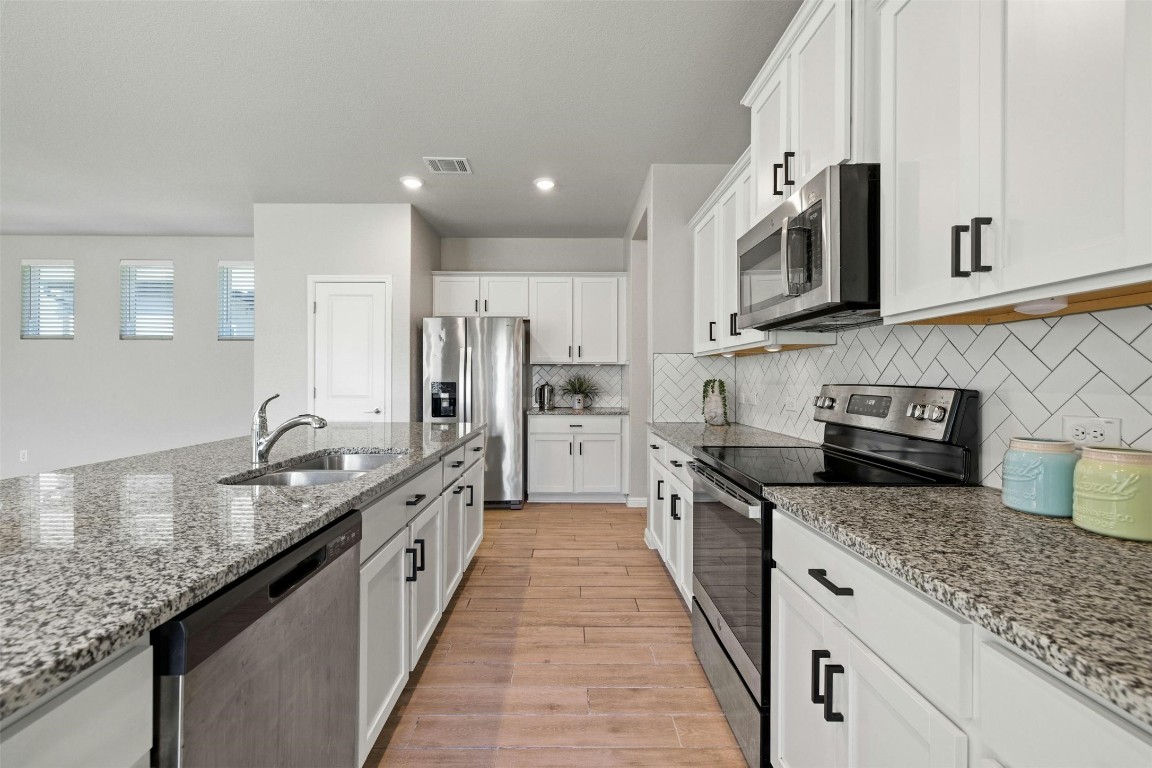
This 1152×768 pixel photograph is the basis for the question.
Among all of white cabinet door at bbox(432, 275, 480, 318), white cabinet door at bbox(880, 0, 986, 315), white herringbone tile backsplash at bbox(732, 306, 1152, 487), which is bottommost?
white herringbone tile backsplash at bbox(732, 306, 1152, 487)

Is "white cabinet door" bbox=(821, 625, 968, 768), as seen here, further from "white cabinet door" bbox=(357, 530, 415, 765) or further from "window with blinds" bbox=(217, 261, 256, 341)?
"window with blinds" bbox=(217, 261, 256, 341)

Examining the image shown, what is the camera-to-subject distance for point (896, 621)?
2.92 ft

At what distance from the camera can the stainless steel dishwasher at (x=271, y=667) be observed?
708 millimetres

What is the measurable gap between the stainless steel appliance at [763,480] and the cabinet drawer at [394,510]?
1.00 meters

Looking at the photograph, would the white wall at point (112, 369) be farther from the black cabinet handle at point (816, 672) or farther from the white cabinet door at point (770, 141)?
the black cabinet handle at point (816, 672)

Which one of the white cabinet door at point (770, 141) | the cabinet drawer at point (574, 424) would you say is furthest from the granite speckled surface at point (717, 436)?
the cabinet drawer at point (574, 424)

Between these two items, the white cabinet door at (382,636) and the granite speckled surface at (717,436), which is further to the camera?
the granite speckled surface at (717,436)

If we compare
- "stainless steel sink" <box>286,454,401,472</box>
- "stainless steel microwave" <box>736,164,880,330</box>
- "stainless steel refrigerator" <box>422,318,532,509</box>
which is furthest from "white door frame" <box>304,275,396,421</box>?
"stainless steel microwave" <box>736,164,880,330</box>

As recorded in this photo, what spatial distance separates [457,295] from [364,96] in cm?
245

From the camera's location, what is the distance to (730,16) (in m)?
2.25

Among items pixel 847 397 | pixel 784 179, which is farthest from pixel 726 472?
pixel 784 179

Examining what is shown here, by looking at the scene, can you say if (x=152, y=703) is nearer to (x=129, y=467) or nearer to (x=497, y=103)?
(x=129, y=467)

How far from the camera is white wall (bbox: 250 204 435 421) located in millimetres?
4648

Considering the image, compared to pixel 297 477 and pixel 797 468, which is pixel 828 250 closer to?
pixel 797 468
